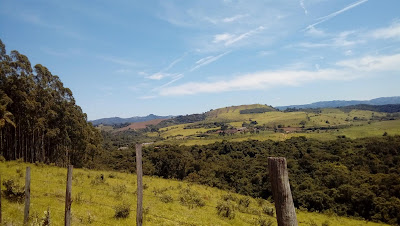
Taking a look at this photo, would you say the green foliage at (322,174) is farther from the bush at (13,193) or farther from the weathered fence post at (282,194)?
the weathered fence post at (282,194)

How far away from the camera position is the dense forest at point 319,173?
52375 millimetres

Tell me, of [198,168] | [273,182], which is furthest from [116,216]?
[198,168]

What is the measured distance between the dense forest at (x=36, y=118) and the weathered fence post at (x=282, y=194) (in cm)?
3833

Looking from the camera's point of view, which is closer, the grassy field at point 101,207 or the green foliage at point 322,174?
the grassy field at point 101,207

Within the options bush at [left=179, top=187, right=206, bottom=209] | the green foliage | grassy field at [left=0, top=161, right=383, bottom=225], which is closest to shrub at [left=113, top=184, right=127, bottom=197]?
grassy field at [left=0, top=161, right=383, bottom=225]

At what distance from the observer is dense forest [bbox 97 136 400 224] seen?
Result: 52375mm

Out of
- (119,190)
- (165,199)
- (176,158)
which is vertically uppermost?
(119,190)

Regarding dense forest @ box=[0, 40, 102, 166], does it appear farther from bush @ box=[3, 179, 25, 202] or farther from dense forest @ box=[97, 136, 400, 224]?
dense forest @ box=[97, 136, 400, 224]

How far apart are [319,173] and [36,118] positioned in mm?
73268

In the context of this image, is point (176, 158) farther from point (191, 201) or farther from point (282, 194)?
point (282, 194)

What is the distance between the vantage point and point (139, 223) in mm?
8086

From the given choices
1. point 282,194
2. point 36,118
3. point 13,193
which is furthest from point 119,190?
point 36,118

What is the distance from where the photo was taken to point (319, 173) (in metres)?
71.5

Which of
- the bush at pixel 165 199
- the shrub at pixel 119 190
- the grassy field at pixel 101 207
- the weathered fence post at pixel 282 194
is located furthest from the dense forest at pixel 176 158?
the weathered fence post at pixel 282 194
